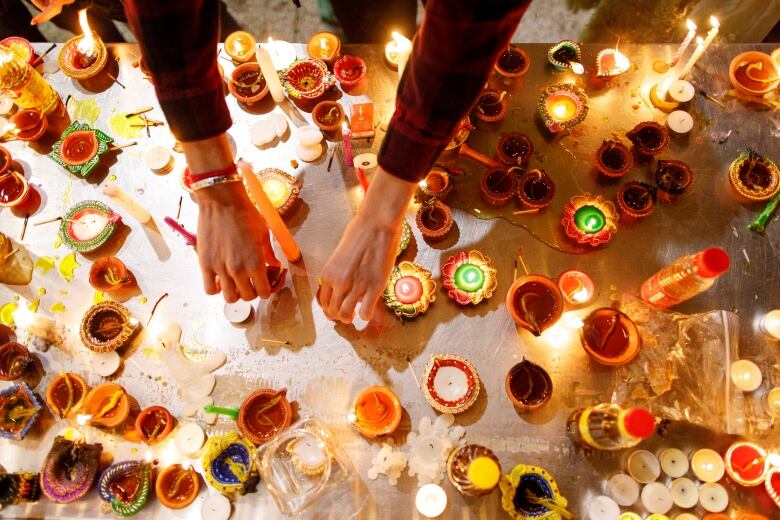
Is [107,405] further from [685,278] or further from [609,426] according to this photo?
[685,278]

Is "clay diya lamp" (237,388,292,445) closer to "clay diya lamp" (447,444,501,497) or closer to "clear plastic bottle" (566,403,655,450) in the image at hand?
"clay diya lamp" (447,444,501,497)

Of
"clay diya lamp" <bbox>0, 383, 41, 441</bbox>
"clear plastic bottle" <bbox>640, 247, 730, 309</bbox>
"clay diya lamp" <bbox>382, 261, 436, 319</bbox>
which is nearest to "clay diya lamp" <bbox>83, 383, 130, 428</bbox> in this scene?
"clay diya lamp" <bbox>0, 383, 41, 441</bbox>

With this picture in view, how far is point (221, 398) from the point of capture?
1483mm

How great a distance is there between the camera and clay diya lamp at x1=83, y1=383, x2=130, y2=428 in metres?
1.44

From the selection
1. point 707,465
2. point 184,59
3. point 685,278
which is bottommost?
point 707,465

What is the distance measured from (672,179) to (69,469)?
2.03 m

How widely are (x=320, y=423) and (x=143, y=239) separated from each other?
2.79 ft

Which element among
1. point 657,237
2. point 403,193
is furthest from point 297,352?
point 657,237

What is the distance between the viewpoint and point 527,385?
4.78 ft

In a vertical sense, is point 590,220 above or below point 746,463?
above

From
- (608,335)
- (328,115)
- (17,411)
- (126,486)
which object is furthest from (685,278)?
(17,411)

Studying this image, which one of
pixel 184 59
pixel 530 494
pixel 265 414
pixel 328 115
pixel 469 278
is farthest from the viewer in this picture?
pixel 328 115

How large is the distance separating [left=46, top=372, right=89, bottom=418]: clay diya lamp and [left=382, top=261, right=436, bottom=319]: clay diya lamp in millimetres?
935

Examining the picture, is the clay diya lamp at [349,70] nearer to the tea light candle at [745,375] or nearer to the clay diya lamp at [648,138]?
the clay diya lamp at [648,138]
